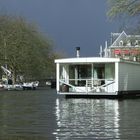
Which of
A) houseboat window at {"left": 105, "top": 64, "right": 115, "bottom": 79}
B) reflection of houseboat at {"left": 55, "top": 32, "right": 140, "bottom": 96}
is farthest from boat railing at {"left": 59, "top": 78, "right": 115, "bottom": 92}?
houseboat window at {"left": 105, "top": 64, "right": 115, "bottom": 79}

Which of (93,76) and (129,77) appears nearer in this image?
(93,76)

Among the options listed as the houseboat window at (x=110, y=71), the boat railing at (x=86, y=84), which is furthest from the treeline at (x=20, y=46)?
the houseboat window at (x=110, y=71)

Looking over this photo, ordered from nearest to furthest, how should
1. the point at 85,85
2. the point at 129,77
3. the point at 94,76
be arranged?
the point at 85,85, the point at 94,76, the point at 129,77

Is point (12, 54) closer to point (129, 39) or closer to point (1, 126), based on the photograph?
point (129, 39)

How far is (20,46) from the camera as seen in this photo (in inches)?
3482

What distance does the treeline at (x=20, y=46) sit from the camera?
288 ft

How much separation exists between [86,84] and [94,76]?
1.10 m

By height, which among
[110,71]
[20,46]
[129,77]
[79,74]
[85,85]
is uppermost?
[20,46]

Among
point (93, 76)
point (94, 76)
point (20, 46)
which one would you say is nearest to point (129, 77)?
point (94, 76)

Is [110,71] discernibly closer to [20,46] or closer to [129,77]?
[129,77]

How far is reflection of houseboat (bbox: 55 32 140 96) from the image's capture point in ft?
152

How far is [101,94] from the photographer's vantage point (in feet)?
152

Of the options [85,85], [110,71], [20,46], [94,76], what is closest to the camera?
[85,85]

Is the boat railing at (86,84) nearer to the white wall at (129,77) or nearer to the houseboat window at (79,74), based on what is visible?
the houseboat window at (79,74)
